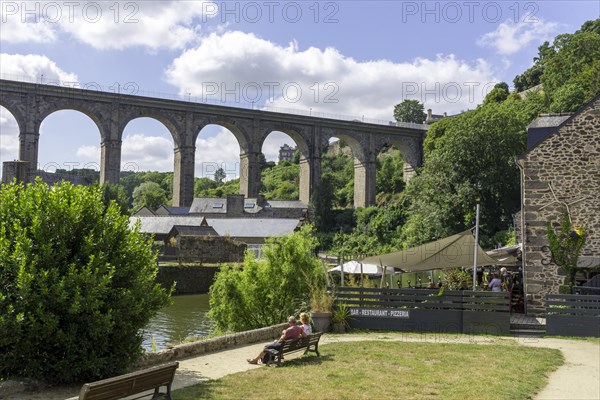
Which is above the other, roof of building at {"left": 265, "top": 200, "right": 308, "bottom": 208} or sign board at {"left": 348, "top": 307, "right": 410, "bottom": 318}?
roof of building at {"left": 265, "top": 200, "right": 308, "bottom": 208}

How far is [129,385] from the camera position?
21.8 ft

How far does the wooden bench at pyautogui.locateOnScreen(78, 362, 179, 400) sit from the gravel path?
1025 millimetres

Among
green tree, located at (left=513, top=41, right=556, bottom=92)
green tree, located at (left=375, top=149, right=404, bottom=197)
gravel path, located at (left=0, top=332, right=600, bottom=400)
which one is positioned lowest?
gravel path, located at (left=0, top=332, right=600, bottom=400)

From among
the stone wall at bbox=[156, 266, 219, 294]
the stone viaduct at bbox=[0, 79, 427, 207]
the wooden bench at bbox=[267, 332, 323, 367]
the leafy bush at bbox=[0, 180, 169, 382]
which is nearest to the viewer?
the leafy bush at bbox=[0, 180, 169, 382]

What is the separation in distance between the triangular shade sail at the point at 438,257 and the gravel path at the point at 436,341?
2319 mm

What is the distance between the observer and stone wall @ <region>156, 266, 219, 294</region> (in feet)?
99.3

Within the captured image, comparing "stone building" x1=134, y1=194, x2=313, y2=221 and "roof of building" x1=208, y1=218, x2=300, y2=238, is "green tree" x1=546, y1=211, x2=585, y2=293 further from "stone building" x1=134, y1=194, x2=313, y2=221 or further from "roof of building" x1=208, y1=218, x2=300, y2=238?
"stone building" x1=134, y1=194, x2=313, y2=221

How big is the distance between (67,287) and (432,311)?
8.49 meters

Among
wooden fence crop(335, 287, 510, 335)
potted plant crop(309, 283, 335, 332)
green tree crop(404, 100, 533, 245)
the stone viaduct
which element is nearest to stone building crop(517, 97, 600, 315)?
wooden fence crop(335, 287, 510, 335)

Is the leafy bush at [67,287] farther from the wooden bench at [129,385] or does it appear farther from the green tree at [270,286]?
the green tree at [270,286]

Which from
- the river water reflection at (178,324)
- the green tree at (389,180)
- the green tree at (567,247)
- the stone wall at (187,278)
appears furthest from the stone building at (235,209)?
the green tree at (567,247)

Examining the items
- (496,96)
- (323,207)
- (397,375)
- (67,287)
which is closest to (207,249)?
(323,207)

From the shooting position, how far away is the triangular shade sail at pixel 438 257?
50.0 ft

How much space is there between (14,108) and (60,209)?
141ft
